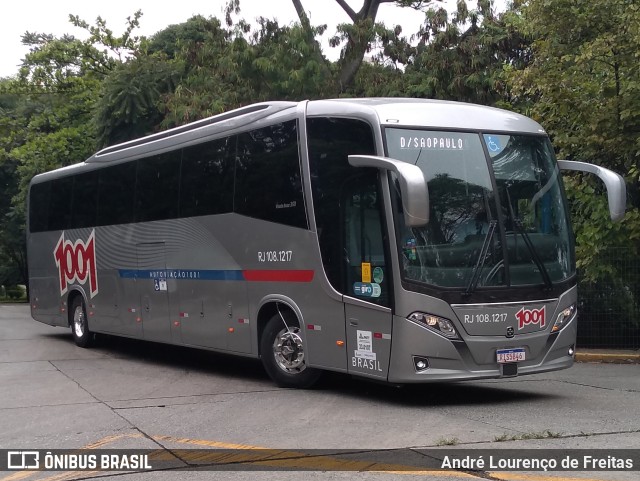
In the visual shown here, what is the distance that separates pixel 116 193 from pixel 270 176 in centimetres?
553

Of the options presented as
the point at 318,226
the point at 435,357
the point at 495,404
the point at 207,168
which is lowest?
the point at 495,404

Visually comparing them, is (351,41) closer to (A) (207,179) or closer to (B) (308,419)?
(A) (207,179)

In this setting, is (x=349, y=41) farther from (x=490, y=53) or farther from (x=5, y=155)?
(x=5, y=155)

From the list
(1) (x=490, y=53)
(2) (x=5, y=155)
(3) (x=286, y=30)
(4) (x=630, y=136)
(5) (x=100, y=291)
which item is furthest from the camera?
(2) (x=5, y=155)

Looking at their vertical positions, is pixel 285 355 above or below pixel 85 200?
below

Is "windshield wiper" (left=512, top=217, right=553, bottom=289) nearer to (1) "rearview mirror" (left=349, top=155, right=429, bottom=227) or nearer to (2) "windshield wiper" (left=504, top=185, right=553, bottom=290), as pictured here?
(2) "windshield wiper" (left=504, top=185, right=553, bottom=290)

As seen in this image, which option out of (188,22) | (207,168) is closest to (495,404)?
(207,168)

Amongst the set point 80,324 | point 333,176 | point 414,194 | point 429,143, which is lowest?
point 80,324

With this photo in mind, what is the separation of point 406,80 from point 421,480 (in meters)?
19.9

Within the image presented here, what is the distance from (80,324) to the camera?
746 inches

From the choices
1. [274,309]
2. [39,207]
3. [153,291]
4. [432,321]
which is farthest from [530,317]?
[39,207]

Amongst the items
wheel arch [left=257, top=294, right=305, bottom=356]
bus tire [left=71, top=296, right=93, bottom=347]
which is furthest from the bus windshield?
bus tire [left=71, top=296, right=93, bottom=347]

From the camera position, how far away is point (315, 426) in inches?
367

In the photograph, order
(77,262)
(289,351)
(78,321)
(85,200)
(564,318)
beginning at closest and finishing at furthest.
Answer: (564,318) < (289,351) < (85,200) < (77,262) < (78,321)
